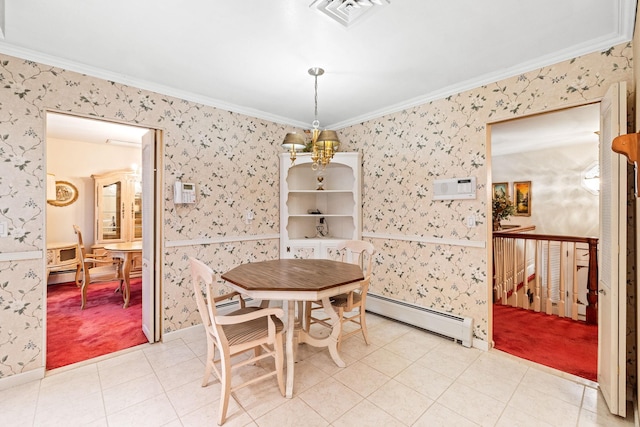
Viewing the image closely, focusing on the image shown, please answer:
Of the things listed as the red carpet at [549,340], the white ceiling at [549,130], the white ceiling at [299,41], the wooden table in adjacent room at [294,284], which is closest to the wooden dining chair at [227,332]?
the wooden table in adjacent room at [294,284]

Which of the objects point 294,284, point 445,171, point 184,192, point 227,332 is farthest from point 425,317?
point 184,192

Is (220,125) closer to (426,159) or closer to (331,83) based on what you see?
(331,83)

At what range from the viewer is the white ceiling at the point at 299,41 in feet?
5.90

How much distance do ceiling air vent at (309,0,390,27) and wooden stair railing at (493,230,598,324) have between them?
3.33 metres

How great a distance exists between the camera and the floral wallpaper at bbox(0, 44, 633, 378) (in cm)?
224

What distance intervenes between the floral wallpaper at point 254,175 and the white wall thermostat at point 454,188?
0.25ft

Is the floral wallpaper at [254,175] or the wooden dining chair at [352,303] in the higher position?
the floral wallpaper at [254,175]

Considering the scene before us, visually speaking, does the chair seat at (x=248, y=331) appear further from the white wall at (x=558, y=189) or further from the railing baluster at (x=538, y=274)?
the white wall at (x=558, y=189)

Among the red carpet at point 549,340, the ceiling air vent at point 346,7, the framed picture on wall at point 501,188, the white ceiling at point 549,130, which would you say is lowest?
the red carpet at point 549,340

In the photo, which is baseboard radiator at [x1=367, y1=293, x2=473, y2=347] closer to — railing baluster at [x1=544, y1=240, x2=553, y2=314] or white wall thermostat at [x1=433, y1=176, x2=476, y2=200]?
white wall thermostat at [x1=433, y1=176, x2=476, y2=200]

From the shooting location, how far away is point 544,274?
373 cm

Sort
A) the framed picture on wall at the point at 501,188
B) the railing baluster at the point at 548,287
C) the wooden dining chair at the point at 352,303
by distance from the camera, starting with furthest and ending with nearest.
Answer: the framed picture on wall at the point at 501,188 → the railing baluster at the point at 548,287 → the wooden dining chair at the point at 352,303

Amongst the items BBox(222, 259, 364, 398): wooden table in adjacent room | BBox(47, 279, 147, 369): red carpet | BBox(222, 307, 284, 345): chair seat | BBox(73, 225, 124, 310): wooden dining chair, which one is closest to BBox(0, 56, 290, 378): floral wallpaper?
BBox(47, 279, 147, 369): red carpet

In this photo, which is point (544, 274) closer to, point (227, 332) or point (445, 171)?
point (445, 171)
